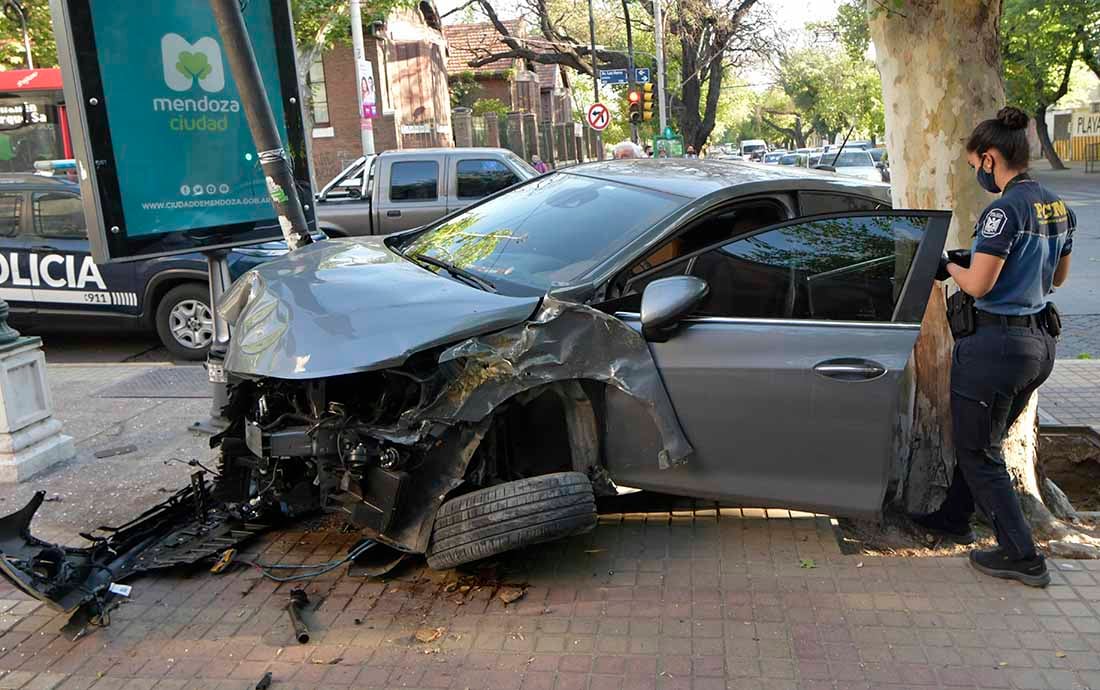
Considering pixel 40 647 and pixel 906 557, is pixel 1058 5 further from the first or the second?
pixel 40 647

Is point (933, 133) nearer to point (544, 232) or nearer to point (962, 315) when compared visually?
point (962, 315)

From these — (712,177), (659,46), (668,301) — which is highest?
(659,46)

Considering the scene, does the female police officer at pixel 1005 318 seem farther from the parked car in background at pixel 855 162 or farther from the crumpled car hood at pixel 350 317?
the parked car in background at pixel 855 162

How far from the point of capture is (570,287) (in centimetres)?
392

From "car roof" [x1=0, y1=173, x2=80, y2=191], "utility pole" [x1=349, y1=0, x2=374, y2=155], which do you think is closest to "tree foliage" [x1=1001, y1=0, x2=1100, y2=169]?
"utility pole" [x1=349, y1=0, x2=374, y2=155]

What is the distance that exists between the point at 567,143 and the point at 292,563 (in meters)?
41.7

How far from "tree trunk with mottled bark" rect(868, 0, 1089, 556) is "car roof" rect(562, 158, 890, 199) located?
0.45 meters

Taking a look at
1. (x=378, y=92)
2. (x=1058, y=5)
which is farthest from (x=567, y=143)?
(x=1058, y=5)

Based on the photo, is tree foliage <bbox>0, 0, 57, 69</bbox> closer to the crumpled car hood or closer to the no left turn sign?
the no left turn sign

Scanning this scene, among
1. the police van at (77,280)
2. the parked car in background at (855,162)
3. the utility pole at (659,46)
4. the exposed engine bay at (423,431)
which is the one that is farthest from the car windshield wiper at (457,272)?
the utility pole at (659,46)

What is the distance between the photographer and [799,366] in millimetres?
3693

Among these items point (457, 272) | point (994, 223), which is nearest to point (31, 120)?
point (457, 272)

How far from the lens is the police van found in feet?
28.2

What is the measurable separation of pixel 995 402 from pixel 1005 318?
1.12 feet
